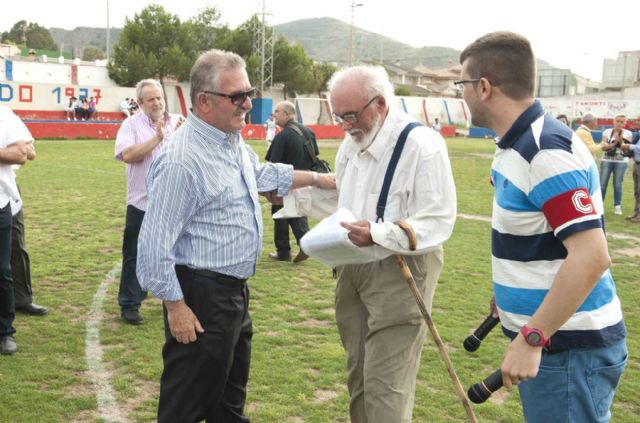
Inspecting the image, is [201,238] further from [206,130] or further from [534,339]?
[534,339]

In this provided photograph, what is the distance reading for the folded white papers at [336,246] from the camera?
9.62ft

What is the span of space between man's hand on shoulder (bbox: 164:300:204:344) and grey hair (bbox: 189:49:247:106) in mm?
1005

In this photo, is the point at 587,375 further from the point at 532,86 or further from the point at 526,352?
the point at 532,86

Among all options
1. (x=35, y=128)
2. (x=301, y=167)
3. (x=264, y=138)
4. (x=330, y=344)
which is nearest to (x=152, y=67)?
(x=264, y=138)

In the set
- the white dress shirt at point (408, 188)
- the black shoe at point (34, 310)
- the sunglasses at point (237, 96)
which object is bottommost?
the black shoe at point (34, 310)

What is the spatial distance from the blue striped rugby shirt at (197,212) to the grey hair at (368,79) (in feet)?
2.07

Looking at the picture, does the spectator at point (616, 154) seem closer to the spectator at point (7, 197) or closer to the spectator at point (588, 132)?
the spectator at point (588, 132)

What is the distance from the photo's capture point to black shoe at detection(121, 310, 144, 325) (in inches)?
241

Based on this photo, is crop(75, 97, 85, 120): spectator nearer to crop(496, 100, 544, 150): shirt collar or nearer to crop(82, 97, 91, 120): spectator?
→ crop(82, 97, 91, 120): spectator

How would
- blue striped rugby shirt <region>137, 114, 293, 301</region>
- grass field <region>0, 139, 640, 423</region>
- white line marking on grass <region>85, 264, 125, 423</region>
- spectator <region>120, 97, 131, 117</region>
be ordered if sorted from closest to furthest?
blue striped rugby shirt <region>137, 114, 293, 301</region>, white line marking on grass <region>85, 264, 125, 423</region>, grass field <region>0, 139, 640, 423</region>, spectator <region>120, 97, 131, 117</region>

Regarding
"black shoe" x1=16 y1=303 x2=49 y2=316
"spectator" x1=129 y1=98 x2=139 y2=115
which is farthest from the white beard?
"black shoe" x1=16 y1=303 x2=49 y2=316

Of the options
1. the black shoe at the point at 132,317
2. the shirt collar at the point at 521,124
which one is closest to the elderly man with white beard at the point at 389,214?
the shirt collar at the point at 521,124

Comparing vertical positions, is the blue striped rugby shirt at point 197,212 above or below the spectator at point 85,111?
below

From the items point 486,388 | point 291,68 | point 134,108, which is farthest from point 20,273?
point 291,68
